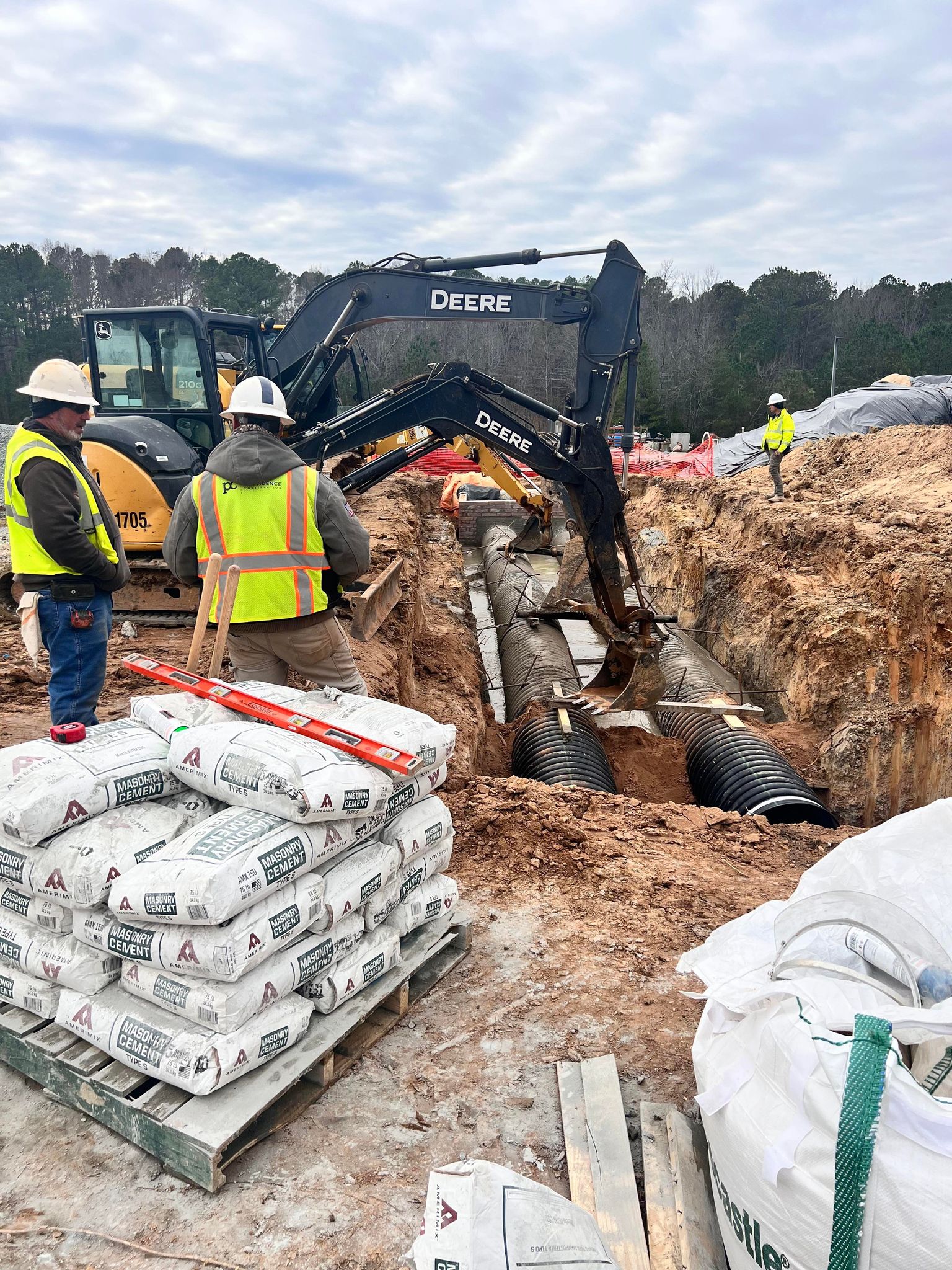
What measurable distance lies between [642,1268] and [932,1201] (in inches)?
35.8

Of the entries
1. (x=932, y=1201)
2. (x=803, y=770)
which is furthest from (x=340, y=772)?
(x=803, y=770)

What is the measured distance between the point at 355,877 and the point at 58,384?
9.39ft

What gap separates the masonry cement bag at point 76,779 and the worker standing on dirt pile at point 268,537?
118cm

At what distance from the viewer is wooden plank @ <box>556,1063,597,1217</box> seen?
254 cm

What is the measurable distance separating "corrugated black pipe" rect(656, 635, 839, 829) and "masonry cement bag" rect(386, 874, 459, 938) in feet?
10.4

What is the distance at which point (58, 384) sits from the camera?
4.17 metres

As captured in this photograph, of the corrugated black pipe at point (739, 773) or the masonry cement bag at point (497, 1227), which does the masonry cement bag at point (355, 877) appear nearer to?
the masonry cement bag at point (497, 1227)

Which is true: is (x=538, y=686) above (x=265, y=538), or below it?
below

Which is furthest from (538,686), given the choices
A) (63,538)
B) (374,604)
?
(63,538)

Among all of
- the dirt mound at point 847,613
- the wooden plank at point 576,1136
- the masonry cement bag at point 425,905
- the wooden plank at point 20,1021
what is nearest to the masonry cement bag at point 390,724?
the masonry cement bag at point 425,905

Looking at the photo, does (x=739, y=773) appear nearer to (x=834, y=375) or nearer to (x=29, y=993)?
(x=29, y=993)

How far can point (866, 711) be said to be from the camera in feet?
30.7

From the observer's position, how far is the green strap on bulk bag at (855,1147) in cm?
178

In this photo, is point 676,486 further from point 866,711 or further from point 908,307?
point 908,307
